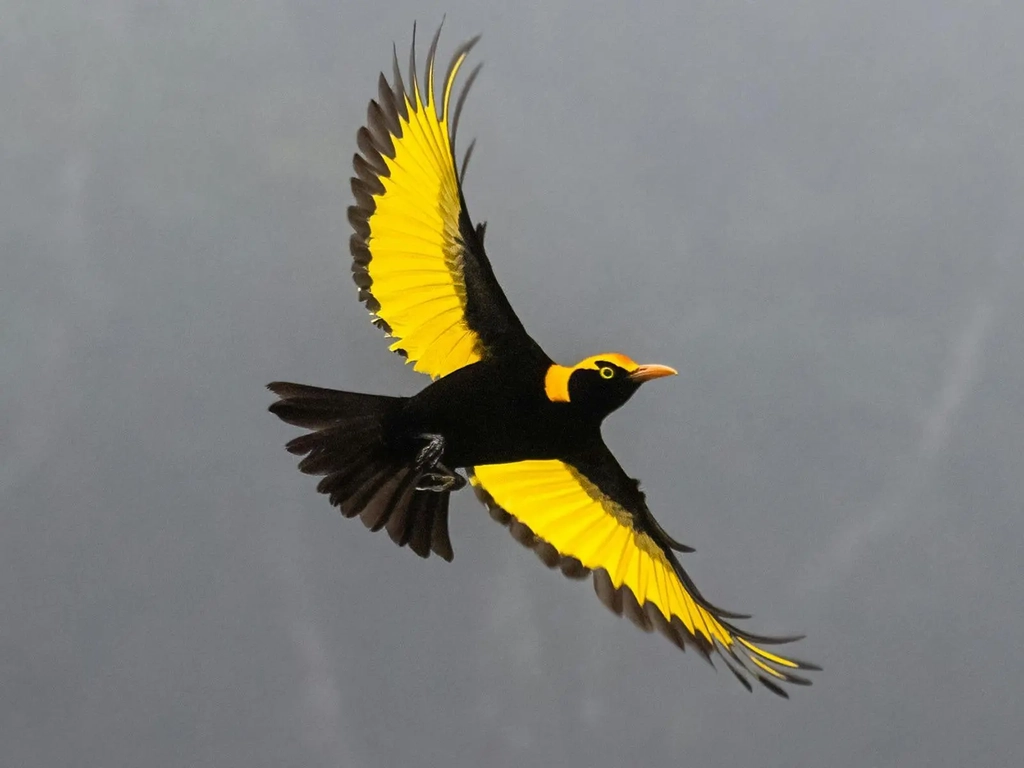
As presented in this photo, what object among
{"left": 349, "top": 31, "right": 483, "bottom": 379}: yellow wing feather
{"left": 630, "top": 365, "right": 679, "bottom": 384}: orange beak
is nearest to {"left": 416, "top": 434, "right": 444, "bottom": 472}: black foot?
{"left": 349, "top": 31, "right": 483, "bottom": 379}: yellow wing feather

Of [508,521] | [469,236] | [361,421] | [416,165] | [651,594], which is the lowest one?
[651,594]

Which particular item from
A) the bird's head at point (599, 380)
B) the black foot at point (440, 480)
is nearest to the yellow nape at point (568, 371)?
the bird's head at point (599, 380)

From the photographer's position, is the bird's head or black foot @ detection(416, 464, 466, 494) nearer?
the bird's head

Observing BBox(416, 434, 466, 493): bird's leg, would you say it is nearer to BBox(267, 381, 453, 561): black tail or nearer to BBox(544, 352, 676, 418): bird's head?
BBox(267, 381, 453, 561): black tail

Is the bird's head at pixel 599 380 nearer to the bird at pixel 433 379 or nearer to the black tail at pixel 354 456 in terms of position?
the bird at pixel 433 379

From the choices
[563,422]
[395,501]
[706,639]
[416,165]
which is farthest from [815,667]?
[416,165]

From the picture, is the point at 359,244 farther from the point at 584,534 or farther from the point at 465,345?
the point at 584,534

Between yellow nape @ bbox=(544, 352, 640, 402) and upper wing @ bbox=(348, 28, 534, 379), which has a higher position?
upper wing @ bbox=(348, 28, 534, 379)
